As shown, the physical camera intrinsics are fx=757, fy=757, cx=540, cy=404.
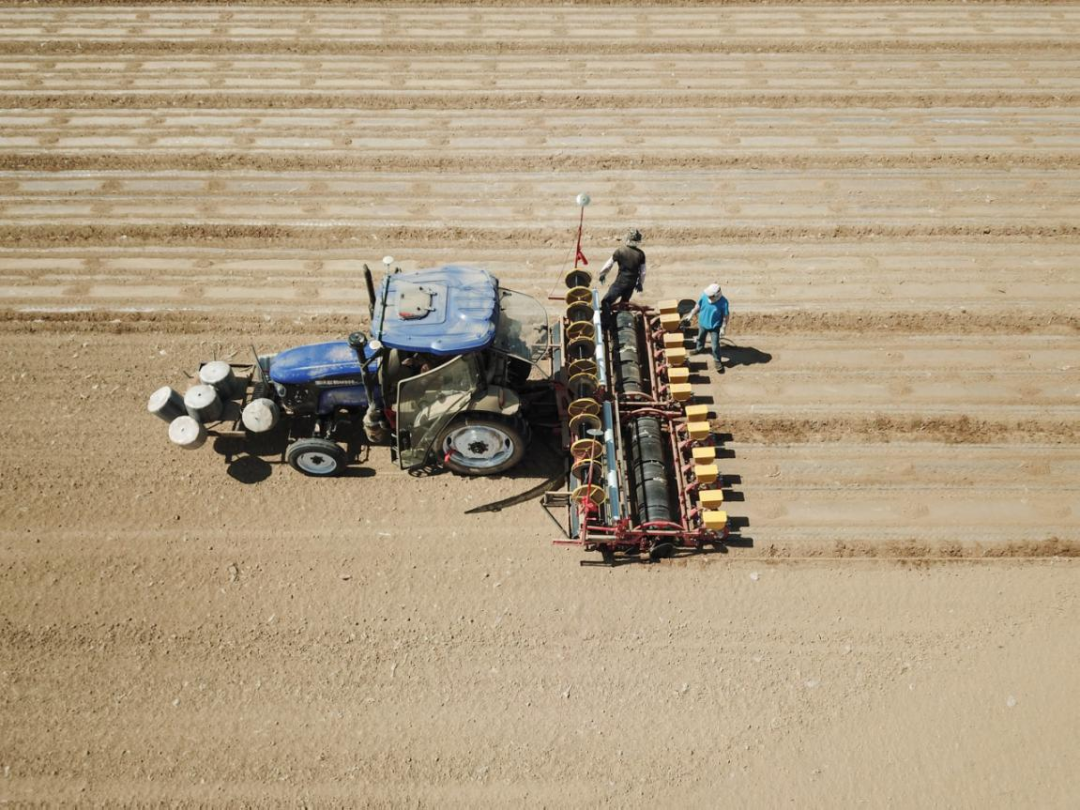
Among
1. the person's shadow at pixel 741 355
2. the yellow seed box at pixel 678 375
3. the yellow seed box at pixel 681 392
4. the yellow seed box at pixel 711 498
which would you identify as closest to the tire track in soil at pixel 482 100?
the person's shadow at pixel 741 355

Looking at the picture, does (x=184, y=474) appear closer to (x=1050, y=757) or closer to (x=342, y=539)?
(x=342, y=539)

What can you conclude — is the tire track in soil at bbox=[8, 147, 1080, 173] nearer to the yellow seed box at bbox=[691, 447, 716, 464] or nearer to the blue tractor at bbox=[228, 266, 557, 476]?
the blue tractor at bbox=[228, 266, 557, 476]

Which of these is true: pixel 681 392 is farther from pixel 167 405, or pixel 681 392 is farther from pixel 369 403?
pixel 167 405

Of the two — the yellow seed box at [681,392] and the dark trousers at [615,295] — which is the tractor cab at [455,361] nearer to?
the dark trousers at [615,295]

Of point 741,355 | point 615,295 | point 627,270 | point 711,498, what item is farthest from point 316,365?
point 741,355

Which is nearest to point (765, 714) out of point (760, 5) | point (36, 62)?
point (760, 5)

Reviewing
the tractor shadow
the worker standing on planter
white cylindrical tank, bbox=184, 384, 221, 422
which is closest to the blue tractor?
the tractor shadow
